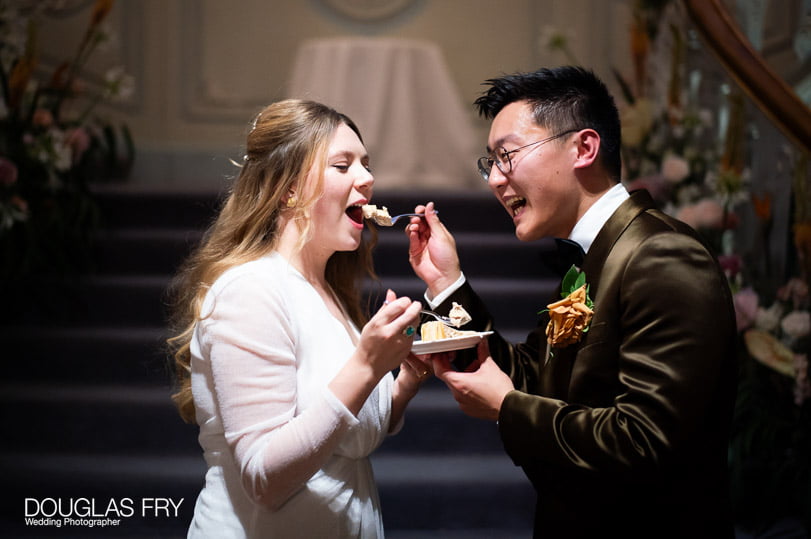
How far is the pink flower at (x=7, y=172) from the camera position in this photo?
3.43 metres

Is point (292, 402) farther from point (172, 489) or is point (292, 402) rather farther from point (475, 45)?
point (475, 45)

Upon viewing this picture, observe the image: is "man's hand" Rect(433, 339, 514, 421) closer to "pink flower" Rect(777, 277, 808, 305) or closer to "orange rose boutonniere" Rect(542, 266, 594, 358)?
"orange rose boutonniere" Rect(542, 266, 594, 358)

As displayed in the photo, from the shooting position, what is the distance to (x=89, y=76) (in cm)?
594

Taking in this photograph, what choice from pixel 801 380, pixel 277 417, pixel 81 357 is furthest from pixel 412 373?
pixel 81 357

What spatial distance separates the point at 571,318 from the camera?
153 cm

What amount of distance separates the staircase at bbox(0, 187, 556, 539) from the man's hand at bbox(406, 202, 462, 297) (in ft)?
3.56

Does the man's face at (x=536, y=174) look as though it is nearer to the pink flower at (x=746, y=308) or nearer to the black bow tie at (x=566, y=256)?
the black bow tie at (x=566, y=256)

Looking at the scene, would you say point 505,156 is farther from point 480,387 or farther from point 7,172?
point 7,172

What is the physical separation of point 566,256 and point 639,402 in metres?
0.46

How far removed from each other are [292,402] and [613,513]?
0.65 meters

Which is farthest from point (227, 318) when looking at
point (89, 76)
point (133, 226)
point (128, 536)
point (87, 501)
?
point (89, 76)

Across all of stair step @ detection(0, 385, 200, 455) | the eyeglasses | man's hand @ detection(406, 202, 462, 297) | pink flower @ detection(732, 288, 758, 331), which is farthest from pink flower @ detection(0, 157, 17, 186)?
pink flower @ detection(732, 288, 758, 331)

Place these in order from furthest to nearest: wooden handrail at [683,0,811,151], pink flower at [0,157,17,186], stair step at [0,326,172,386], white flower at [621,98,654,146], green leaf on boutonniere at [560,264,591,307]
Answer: white flower at [621,98,654,146], stair step at [0,326,172,386], pink flower at [0,157,17,186], wooden handrail at [683,0,811,151], green leaf on boutonniere at [560,264,591,307]

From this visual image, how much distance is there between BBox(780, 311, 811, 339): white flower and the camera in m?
2.75
